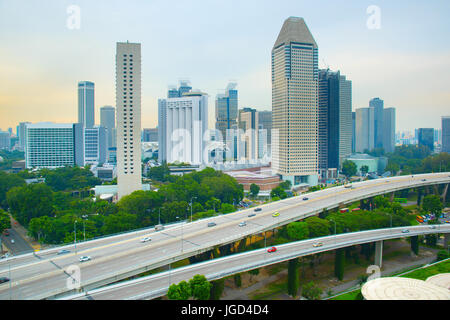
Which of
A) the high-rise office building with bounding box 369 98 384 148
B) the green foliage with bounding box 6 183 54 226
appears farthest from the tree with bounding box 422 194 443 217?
the high-rise office building with bounding box 369 98 384 148

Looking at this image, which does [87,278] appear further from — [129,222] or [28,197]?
[28,197]

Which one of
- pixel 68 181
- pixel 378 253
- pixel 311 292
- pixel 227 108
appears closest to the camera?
pixel 311 292

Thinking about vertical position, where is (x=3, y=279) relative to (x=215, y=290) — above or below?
above

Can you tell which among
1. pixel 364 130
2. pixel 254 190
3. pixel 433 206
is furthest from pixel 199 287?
pixel 364 130

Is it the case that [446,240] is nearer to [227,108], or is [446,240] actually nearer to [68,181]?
[68,181]

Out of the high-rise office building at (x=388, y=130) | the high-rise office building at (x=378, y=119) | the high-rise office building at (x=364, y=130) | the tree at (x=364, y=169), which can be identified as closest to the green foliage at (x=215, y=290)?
the tree at (x=364, y=169)

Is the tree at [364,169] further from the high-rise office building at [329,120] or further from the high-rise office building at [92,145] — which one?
the high-rise office building at [92,145]

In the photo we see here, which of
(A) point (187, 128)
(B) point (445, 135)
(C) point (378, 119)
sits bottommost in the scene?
(B) point (445, 135)
